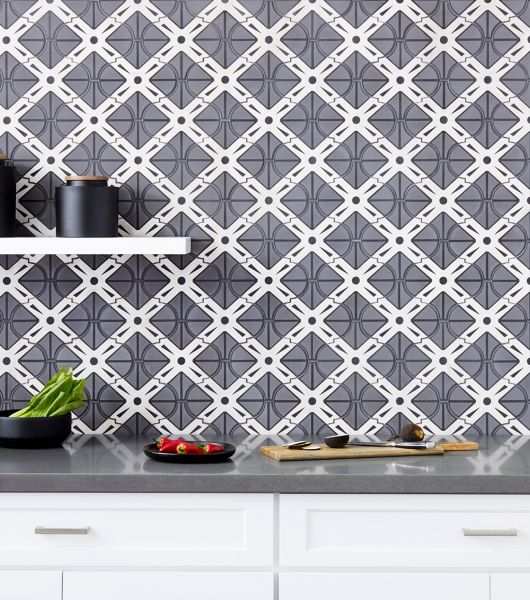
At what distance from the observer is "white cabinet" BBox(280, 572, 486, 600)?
6.83 feet

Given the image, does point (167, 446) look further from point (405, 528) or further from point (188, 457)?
point (405, 528)

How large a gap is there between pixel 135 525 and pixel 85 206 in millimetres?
962

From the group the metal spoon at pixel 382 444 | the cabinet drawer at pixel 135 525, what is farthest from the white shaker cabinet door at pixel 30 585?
the metal spoon at pixel 382 444

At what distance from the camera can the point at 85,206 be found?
2.54 m

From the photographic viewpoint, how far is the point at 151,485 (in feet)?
6.84

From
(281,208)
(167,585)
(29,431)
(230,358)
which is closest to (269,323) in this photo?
(230,358)

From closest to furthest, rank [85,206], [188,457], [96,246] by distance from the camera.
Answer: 1. [188,457]
2. [96,246]
3. [85,206]

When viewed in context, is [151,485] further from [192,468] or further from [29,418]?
[29,418]

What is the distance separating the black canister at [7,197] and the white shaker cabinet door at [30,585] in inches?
40.1

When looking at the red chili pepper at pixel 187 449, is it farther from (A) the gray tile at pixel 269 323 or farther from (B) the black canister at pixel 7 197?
(B) the black canister at pixel 7 197

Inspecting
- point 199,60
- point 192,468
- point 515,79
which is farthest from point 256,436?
point 515,79

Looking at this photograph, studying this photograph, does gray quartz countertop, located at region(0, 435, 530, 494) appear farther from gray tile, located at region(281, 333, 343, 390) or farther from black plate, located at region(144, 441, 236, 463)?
gray tile, located at region(281, 333, 343, 390)

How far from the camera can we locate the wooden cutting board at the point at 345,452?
227cm

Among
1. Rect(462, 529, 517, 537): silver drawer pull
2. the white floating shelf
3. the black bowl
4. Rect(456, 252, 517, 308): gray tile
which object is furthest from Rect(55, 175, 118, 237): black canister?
Rect(462, 529, 517, 537): silver drawer pull
